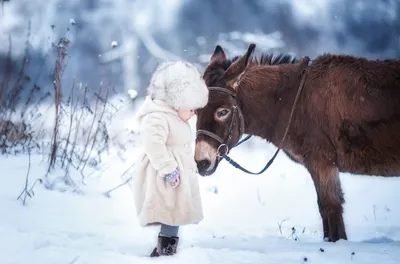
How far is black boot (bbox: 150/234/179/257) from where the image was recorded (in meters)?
3.29

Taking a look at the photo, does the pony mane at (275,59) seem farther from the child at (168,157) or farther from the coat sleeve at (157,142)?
the coat sleeve at (157,142)

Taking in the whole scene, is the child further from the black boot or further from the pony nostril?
the pony nostril

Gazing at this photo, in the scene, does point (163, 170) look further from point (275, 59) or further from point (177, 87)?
point (275, 59)

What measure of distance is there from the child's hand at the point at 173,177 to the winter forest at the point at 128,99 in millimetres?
1338

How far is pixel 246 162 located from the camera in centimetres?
751

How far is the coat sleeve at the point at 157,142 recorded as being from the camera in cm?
320

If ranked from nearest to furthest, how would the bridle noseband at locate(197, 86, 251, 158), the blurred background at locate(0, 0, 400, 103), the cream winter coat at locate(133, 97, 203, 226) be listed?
1. the cream winter coat at locate(133, 97, 203, 226)
2. the bridle noseband at locate(197, 86, 251, 158)
3. the blurred background at locate(0, 0, 400, 103)

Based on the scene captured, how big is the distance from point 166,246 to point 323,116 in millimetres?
1891

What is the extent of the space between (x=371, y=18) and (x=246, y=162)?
2777 mm

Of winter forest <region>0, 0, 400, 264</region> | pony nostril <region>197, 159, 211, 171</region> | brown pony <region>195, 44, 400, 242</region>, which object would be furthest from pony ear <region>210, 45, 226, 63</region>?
pony nostril <region>197, 159, 211, 171</region>

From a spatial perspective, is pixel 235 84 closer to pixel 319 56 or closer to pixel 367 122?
pixel 319 56

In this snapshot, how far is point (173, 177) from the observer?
3.22 m

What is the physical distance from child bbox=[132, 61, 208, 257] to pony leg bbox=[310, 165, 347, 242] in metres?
1.36

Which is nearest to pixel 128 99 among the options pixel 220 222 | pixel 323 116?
pixel 220 222
